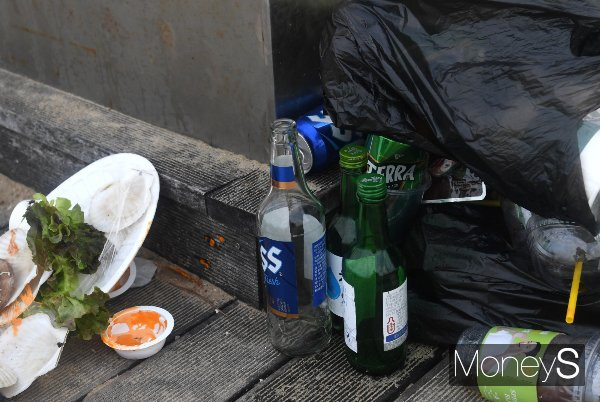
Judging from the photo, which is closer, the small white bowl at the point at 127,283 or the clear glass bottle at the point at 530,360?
the clear glass bottle at the point at 530,360

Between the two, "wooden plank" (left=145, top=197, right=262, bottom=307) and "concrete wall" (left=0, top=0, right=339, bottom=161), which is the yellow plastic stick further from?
"concrete wall" (left=0, top=0, right=339, bottom=161)

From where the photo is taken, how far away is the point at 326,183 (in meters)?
2.19

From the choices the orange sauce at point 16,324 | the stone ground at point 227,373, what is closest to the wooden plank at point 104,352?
the stone ground at point 227,373

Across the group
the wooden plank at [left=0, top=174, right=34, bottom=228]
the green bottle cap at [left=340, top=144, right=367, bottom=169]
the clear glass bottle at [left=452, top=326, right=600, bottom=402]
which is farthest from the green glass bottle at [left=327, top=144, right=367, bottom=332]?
the wooden plank at [left=0, top=174, right=34, bottom=228]

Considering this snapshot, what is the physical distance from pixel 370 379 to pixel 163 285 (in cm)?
86

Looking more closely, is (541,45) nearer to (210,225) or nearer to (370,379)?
(370,379)

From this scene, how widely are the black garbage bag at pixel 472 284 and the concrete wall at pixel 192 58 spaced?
0.65 meters

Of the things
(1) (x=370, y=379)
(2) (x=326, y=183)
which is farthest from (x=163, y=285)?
(1) (x=370, y=379)

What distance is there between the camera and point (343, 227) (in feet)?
6.50

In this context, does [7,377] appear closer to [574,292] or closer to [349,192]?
[349,192]

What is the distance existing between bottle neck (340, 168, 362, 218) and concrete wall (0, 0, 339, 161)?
1.47 feet

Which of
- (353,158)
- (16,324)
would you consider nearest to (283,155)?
(353,158)

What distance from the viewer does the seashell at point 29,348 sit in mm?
1980

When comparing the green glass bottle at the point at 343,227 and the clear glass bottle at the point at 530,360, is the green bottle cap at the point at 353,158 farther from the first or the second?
the clear glass bottle at the point at 530,360
